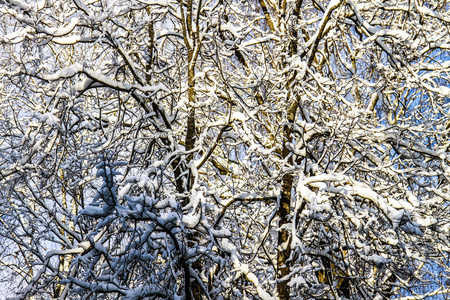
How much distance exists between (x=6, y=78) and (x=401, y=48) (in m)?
3.89

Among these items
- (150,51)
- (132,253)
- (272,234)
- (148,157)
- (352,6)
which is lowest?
(272,234)

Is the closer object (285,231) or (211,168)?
(285,231)

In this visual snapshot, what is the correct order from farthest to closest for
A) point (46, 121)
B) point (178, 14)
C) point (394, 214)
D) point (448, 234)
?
1. point (178, 14)
2. point (448, 234)
3. point (46, 121)
4. point (394, 214)

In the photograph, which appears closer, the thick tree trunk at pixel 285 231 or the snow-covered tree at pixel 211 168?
the snow-covered tree at pixel 211 168

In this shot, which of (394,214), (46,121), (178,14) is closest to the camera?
(394,214)

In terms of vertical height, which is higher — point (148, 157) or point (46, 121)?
point (46, 121)

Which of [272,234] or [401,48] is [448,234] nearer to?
[401,48]

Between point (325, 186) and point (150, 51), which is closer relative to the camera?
point (325, 186)

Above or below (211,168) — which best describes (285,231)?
below

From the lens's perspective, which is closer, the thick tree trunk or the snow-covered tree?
the snow-covered tree

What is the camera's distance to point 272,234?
5277 millimetres

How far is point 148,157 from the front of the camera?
390 cm

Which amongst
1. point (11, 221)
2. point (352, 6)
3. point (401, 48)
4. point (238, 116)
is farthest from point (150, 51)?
point (11, 221)

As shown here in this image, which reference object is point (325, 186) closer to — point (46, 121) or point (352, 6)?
point (352, 6)
